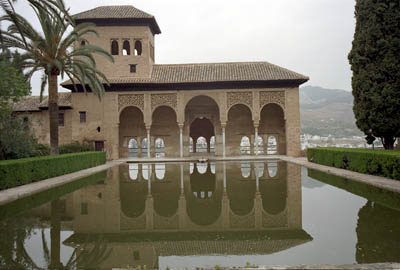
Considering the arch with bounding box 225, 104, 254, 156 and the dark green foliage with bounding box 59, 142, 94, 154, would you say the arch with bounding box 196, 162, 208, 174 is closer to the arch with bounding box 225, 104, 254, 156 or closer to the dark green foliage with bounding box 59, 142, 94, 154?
the dark green foliage with bounding box 59, 142, 94, 154

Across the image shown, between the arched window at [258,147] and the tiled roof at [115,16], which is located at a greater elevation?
the tiled roof at [115,16]

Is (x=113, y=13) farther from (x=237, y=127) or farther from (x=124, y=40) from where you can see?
(x=237, y=127)

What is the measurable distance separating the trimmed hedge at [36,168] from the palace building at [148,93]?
7072 mm

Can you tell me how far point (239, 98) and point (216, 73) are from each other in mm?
2516

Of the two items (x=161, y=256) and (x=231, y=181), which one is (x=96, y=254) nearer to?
(x=161, y=256)

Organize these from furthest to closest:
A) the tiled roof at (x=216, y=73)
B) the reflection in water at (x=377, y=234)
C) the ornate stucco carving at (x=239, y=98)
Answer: the ornate stucco carving at (x=239, y=98) < the tiled roof at (x=216, y=73) < the reflection in water at (x=377, y=234)

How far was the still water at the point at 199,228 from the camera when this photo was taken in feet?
12.0

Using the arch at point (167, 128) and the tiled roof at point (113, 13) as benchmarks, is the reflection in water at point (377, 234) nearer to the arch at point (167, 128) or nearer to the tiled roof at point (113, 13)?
the arch at point (167, 128)

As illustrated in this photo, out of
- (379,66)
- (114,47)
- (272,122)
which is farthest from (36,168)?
(272,122)

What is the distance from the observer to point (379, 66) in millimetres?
13406

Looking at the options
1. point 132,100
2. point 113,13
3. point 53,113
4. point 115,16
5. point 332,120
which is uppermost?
point 113,13

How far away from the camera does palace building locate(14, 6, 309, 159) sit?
21625 mm

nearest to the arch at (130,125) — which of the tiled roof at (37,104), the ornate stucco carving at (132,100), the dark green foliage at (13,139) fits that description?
the ornate stucco carving at (132,100)

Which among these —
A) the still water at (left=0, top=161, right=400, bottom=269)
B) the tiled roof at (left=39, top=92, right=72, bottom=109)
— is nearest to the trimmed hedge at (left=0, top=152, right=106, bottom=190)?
the still water at (left=0, top=161, right=400, bottom=269)
